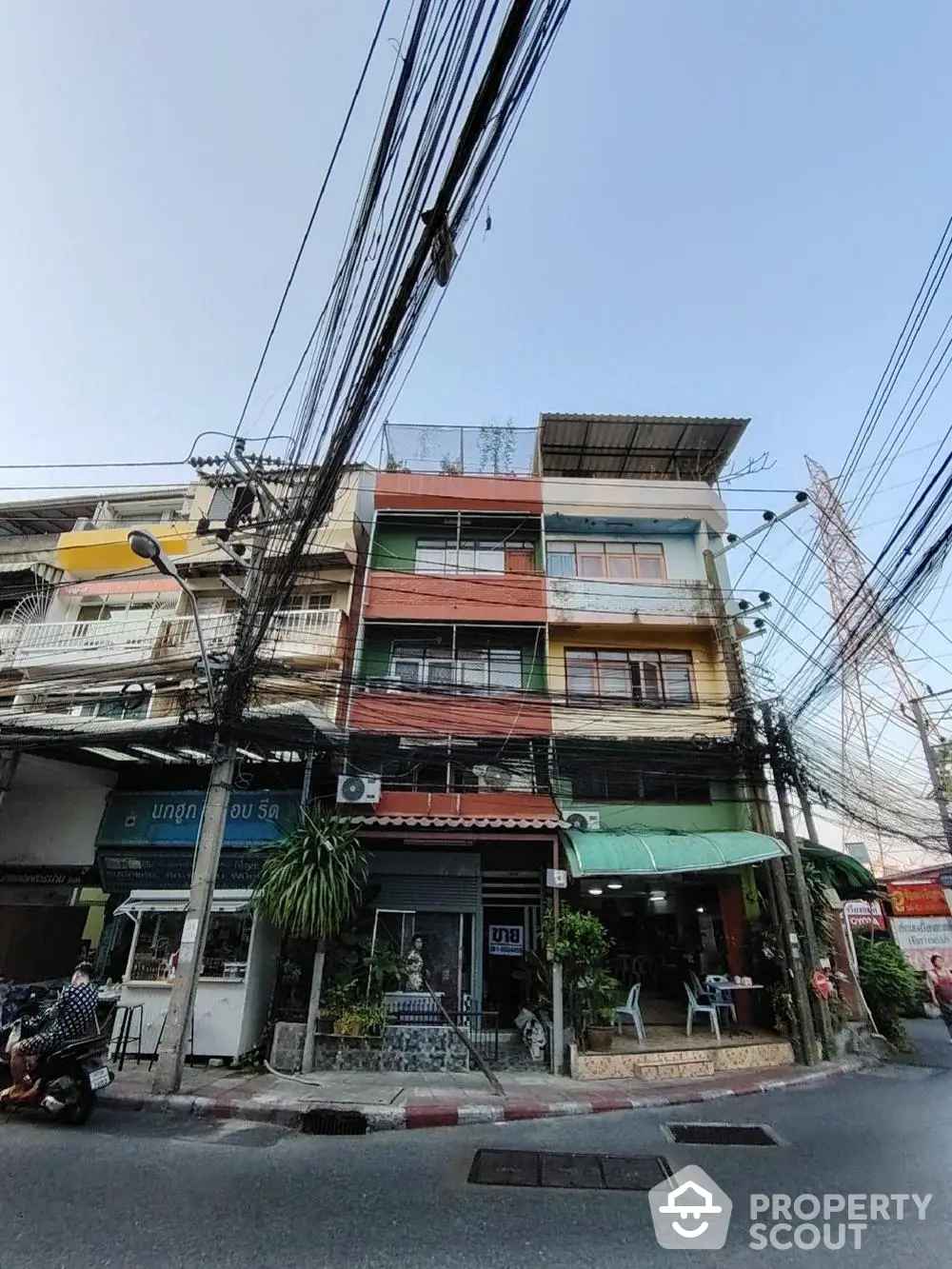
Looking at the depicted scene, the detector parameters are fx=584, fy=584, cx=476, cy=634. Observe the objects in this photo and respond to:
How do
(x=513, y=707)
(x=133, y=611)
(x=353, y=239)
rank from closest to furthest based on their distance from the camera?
1. (x=353, y=239)
2. (x=513, y=707)
3. (x=133, y=611)

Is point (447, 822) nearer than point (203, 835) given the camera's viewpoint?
No

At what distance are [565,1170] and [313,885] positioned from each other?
17.0 feet

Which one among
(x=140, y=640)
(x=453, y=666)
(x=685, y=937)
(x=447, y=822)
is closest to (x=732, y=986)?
(x=685, y=937)

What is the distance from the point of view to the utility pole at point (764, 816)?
986 centimetres

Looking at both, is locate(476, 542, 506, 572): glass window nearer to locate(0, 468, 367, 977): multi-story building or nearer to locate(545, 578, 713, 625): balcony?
locate(545, 578, 713, 625): balcony

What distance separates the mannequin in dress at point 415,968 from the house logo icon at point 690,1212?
5710 mm

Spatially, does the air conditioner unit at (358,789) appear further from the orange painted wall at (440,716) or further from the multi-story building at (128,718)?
the orange painted wall at (440,716)

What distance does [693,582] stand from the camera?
14.3 m

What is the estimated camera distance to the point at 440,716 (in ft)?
41.5

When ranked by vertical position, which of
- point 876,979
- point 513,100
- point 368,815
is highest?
point 513,100

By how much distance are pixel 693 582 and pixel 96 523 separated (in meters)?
17.3

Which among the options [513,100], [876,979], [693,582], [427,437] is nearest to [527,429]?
[427,437]

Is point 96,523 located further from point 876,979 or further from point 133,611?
point 876,979

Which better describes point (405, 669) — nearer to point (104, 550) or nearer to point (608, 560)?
point (608, 560)
